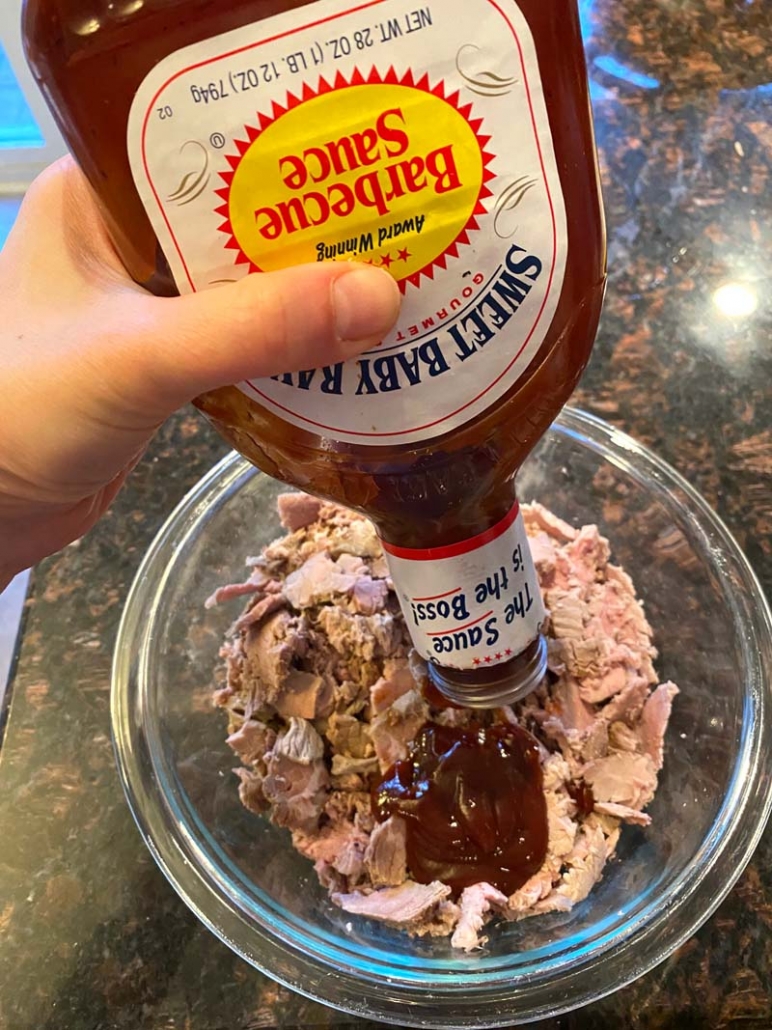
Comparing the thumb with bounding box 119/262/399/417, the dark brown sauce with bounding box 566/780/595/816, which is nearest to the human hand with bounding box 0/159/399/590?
the thumb with bounding box 119/262/399/417

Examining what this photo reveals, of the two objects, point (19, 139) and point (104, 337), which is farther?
point (19, 139)

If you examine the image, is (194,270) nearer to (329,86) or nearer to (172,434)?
(329,86)

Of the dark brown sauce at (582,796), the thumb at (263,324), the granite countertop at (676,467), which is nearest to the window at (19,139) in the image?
the granite countertop at (676,467)

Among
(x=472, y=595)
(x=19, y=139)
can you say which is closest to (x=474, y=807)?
(x=472, y=595)

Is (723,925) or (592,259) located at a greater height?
(592,259)

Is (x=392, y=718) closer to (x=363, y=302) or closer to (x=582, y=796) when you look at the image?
(x=582, y=796)

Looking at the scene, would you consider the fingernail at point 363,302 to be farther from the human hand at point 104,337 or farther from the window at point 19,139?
the window at point 19,139

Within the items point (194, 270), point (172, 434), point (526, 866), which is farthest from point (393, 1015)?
point (172, 434)

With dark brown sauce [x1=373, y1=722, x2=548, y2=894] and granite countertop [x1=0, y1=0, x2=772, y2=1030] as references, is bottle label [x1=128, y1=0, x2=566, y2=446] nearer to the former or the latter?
dark brown sauce [x1=373, y1=722, x2=548, y2=894]
